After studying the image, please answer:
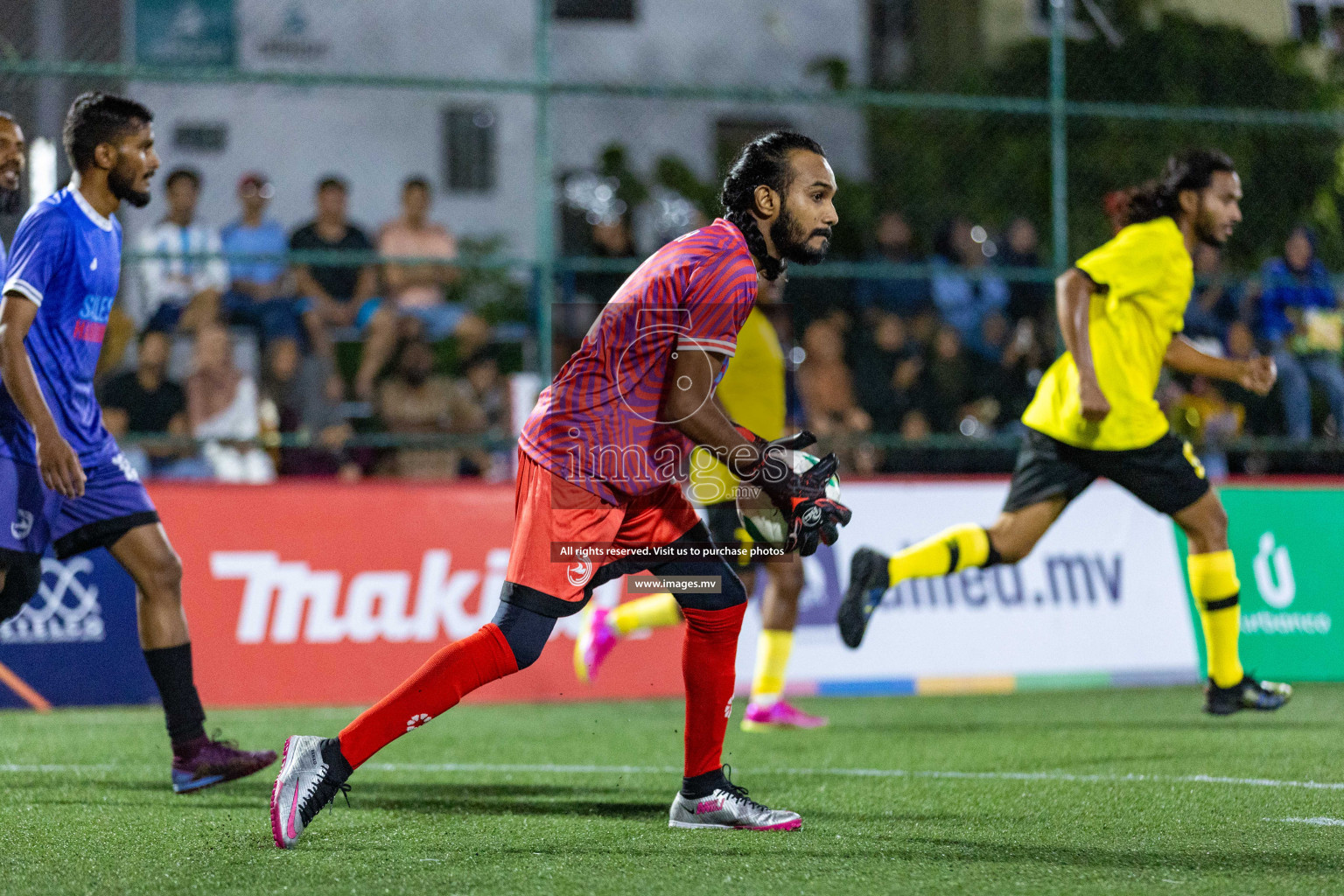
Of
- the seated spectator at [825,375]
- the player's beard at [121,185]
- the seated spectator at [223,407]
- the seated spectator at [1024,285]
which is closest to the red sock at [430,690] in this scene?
the player's beard at [121,185]

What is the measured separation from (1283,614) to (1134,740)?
3.06 metres

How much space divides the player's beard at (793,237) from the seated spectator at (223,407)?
5.39 metres

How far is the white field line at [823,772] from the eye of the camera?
511 centimetres

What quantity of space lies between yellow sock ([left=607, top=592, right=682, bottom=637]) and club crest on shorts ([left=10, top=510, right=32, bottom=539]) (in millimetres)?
2812

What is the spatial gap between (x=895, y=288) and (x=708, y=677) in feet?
21.8

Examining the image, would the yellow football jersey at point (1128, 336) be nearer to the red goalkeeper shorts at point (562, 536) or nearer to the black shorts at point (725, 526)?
the black shorts at point (725, 526)

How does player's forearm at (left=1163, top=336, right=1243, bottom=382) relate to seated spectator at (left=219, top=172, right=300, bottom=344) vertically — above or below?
below

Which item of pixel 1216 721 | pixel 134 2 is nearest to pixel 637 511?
pixel 1216 721

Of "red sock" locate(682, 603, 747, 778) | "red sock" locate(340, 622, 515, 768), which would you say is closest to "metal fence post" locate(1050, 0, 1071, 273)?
"red sock" locate(682, 603, 747, 778)

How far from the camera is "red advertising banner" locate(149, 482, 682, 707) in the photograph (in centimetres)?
802

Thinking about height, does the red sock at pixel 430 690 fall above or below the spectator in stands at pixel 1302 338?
below

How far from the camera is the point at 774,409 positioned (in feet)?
23.2

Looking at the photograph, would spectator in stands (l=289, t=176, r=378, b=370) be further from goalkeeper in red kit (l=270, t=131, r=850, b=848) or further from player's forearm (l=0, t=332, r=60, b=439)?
goalkeeper in red kit (l=270, t=131, r=850, b=848)

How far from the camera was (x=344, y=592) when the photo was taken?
8164 mm
